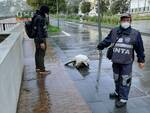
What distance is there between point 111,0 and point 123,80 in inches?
2381

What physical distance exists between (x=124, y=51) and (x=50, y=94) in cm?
182

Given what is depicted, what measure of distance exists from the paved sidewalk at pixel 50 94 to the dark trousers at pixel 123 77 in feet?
2.36

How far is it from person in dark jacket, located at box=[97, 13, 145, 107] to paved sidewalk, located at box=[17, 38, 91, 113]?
0.76 metres

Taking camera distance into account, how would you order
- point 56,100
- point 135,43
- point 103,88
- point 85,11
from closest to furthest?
point 135,43
point 56,100
point 103,88
point 85,11

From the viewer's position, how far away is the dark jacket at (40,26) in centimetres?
826

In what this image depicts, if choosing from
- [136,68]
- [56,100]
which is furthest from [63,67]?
[56,100]

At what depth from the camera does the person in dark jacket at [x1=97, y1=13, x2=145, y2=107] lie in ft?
19.3

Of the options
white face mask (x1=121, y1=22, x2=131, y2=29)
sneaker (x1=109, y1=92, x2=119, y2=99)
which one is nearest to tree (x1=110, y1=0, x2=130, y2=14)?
sneaker (x1=109, y1=92, x2=119, y2=99)

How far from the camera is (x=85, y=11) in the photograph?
7144 centimetres

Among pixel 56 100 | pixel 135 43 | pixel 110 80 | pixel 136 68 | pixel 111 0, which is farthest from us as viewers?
pixel 111 0

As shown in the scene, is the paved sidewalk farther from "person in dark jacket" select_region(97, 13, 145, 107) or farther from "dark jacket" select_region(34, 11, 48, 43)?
"dark jacket" select_region(34, 11, 48, 43)

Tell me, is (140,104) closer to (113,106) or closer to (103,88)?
(113,106)

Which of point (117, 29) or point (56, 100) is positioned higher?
point (117, 29)

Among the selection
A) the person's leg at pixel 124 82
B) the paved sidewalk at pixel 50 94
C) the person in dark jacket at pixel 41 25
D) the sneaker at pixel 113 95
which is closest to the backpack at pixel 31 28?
the person in dark jacket at pixel 41 25
